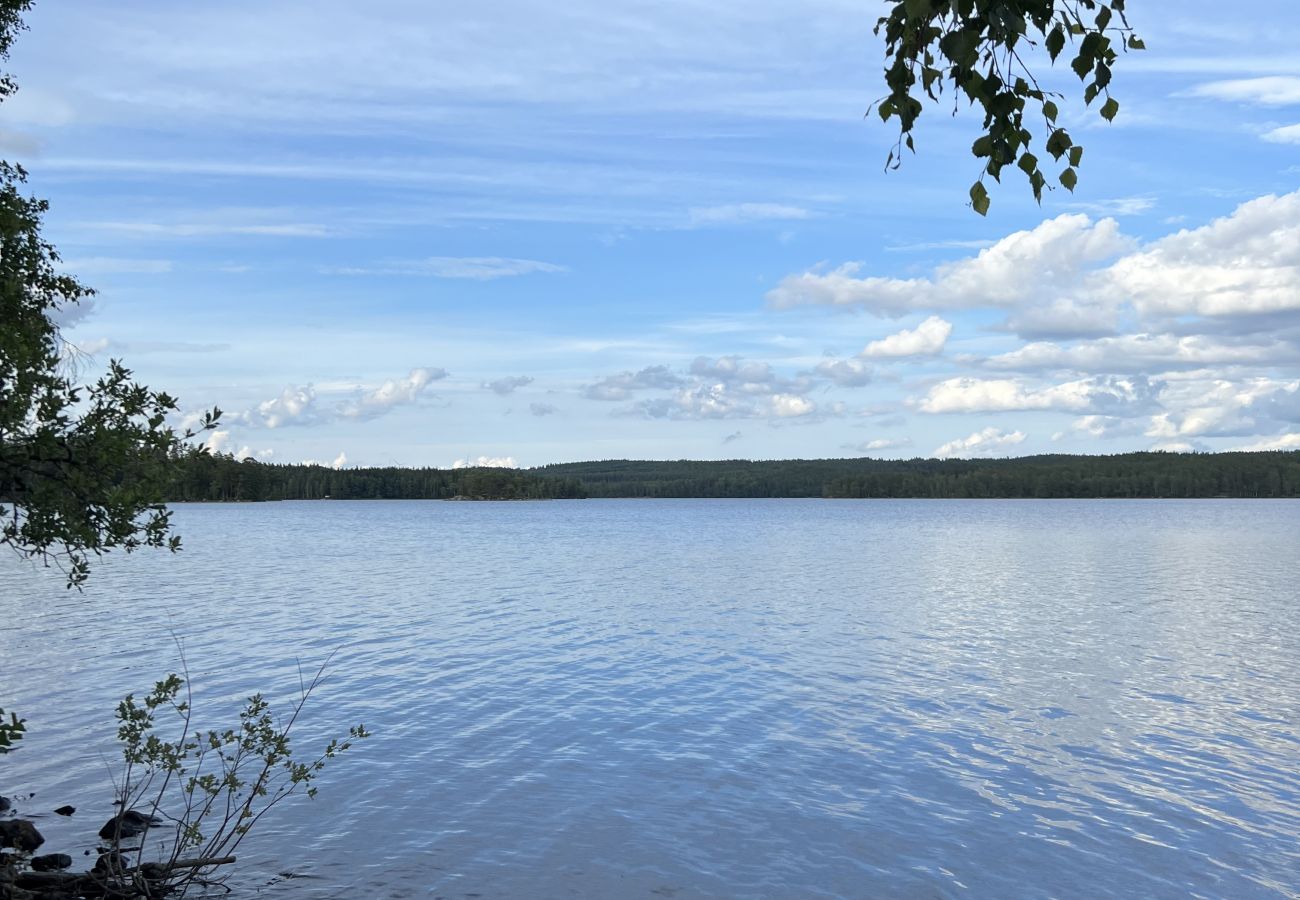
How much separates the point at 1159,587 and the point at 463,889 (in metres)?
47.8

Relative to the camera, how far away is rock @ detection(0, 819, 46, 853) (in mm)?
13359

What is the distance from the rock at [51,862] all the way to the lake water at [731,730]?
1.18 metres

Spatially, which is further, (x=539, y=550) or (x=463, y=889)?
(x=539, y=550)

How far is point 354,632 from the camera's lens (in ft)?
117

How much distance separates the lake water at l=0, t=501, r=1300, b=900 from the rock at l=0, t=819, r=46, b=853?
18.7 inches

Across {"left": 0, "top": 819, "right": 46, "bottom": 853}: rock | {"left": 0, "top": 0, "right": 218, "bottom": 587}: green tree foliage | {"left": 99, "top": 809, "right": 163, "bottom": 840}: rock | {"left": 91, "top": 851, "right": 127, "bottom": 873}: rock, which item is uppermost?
{"left": 0, "top": 0, "right": 218, "bottom": 587}: green tree foliage

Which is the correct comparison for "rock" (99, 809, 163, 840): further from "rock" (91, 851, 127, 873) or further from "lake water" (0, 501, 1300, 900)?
"rock" (91, 851, 127, 873)

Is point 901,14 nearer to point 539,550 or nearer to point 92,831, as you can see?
point 92,831

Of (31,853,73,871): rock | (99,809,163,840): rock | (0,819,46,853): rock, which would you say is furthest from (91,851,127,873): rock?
(99,809,163,840): rock

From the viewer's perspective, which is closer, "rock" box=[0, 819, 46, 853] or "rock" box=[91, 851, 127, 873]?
"rock" box=[91, 851, 127, 873]

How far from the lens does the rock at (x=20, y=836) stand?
13359 mm

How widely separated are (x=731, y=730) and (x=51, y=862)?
12.9 meters

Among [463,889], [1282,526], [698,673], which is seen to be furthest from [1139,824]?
[1282,526]

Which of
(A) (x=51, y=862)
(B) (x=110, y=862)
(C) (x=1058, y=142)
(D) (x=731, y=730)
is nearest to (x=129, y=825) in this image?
(A) (x=51, y=862)
